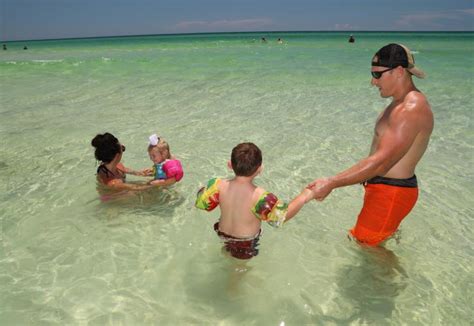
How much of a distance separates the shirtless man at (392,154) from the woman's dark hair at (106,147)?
2511mm

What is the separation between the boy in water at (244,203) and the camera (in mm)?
2789

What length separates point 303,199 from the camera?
282 centimetres

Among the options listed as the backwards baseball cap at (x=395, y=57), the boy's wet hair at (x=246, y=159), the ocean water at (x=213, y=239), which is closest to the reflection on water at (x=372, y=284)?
the ocean water at (x=213, y=239)

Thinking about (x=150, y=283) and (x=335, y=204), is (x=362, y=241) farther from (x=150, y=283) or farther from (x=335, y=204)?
(x=150, y=283)

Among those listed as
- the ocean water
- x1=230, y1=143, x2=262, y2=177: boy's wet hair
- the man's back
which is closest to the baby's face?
the ocean water

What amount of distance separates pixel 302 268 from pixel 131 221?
211cm

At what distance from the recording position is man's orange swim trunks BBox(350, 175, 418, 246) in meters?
3.03

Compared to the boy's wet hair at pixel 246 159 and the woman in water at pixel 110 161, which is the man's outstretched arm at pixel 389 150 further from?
the woman in water at pixel 110 161

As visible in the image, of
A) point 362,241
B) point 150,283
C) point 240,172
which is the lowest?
point 150,283

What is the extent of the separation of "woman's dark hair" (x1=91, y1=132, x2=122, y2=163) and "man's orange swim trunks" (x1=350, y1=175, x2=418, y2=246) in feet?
9.46

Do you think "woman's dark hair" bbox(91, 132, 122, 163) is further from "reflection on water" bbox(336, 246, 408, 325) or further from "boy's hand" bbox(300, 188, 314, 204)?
"reflection on water" bbox(336, 246, 408, 325)

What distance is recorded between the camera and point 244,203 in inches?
116

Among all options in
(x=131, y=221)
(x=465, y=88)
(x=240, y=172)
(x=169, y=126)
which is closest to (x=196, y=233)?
(x=131, y=221)

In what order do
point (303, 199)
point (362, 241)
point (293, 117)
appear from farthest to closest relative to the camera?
point (293, 117)
point (362, 241)
point (303, 199)
